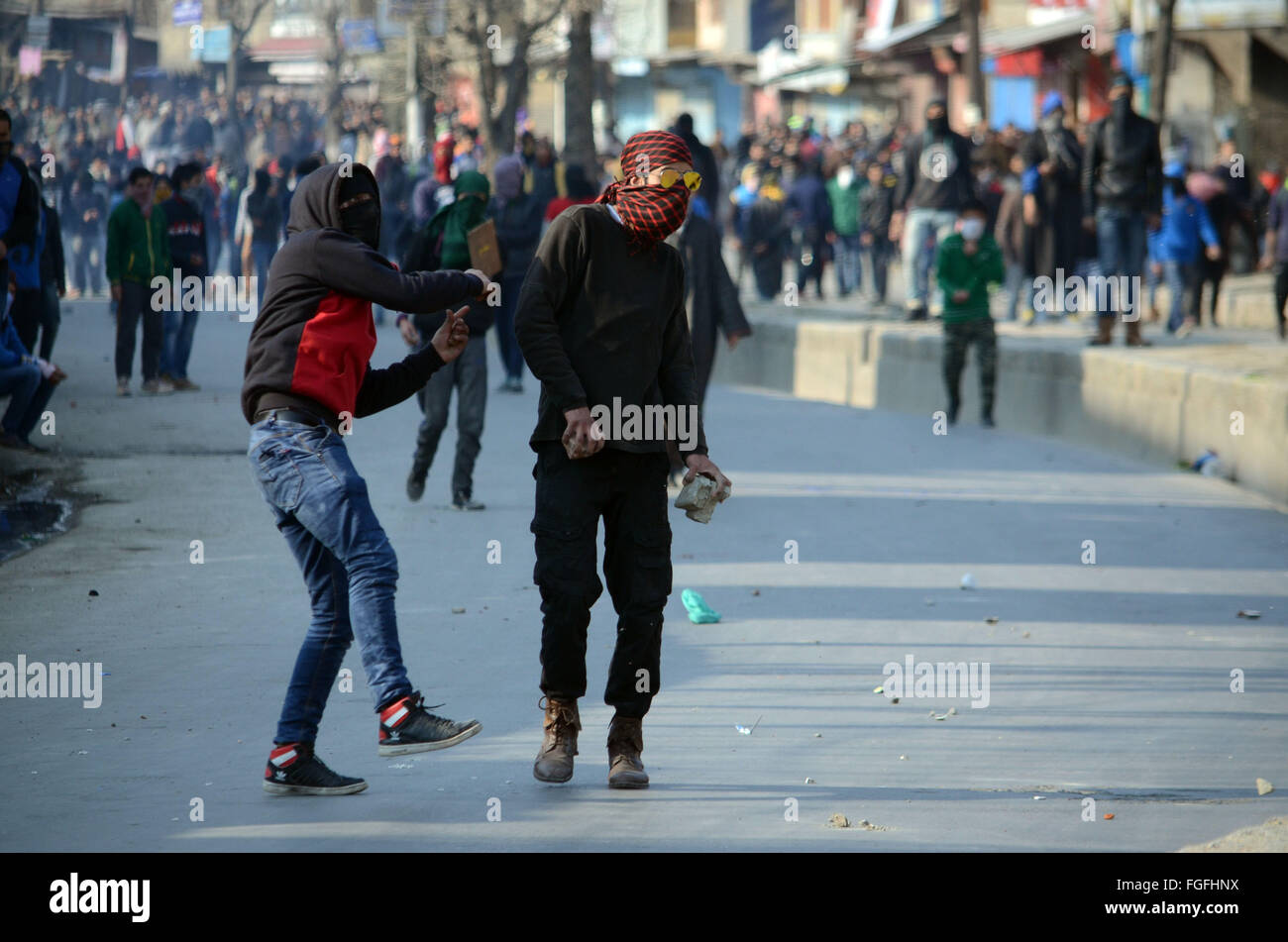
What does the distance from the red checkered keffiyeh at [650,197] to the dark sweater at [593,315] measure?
5 cm

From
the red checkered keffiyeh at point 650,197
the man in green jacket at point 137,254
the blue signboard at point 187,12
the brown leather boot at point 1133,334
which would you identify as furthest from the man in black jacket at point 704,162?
the blue signboard at point 187,12

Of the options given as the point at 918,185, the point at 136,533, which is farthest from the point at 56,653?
the point at 918,185

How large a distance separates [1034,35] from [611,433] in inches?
1160

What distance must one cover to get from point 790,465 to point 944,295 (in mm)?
2824

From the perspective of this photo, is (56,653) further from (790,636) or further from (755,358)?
(755,358)

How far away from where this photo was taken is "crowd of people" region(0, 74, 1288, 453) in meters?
11.1

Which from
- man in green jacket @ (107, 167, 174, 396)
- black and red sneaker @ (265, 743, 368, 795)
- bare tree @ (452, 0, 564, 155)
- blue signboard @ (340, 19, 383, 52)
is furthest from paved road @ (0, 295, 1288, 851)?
blue signboard @ (340, 19, 383, 52)

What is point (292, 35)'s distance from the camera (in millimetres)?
76125

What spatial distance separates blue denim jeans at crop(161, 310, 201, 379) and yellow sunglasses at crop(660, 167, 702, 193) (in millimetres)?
10563

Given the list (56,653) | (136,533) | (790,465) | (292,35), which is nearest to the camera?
(56,653)

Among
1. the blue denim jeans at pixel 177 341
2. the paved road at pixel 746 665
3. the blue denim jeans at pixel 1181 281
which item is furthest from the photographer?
the blue denim jeans at pixel 1181 281

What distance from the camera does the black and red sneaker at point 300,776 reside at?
5.09 metres

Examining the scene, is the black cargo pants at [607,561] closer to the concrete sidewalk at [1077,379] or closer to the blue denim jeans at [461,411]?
the blue denim jeans at [461,411]

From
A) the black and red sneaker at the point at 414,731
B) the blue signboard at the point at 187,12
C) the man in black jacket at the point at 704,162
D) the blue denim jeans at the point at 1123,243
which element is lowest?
the black and red sneaker at the point at 414,731
